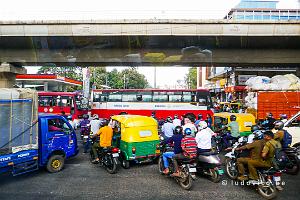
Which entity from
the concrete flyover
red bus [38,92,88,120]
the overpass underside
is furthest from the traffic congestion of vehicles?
red bus [38,92,88,120]

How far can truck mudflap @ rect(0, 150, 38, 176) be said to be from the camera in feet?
22.5

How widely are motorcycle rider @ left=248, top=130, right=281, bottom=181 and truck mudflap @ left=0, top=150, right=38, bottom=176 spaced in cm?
602

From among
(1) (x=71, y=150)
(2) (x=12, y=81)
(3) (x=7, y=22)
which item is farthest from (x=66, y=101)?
(1) (x=71, y=150)

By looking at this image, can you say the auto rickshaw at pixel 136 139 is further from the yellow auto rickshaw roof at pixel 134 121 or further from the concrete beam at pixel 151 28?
the concrete beam at pixel 151 28

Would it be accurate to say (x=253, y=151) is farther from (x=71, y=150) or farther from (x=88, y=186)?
(x=71, y=150)

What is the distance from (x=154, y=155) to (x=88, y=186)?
279cm

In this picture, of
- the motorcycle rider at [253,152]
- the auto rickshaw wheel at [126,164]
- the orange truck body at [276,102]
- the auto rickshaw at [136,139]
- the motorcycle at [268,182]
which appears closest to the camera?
the motorcycle at [268,182]

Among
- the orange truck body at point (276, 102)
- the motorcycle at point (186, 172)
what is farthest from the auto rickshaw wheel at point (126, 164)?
the orange truck body at point (276, 102)

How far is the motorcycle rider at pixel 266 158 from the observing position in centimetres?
604

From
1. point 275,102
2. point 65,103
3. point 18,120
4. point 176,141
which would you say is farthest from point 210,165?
point 65,103

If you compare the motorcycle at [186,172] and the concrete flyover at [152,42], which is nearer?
the motorcycle at [186,172]

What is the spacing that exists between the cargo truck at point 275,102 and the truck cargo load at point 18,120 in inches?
571

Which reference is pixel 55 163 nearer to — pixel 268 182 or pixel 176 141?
pixel 176 141

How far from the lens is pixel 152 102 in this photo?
69.1 feet
